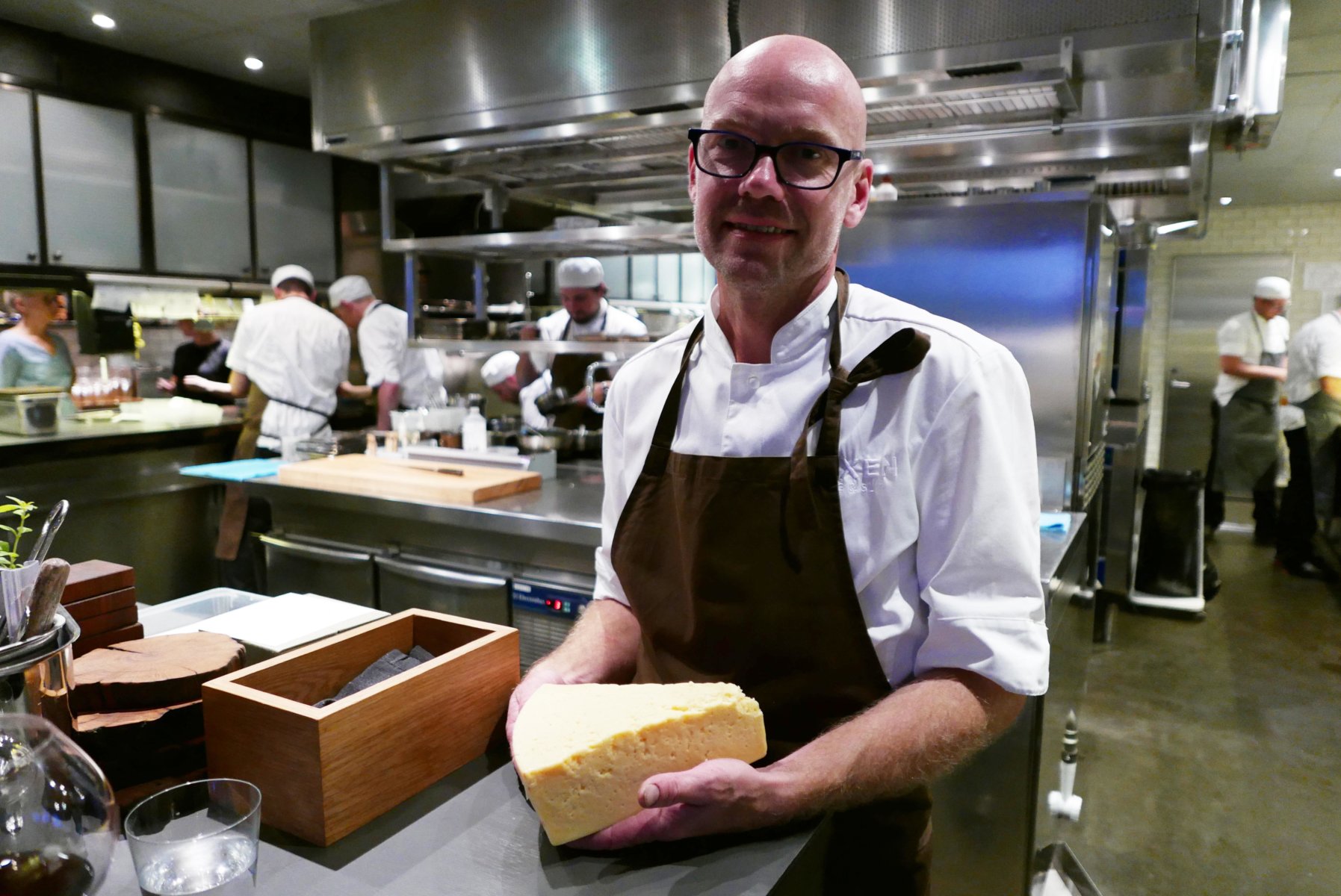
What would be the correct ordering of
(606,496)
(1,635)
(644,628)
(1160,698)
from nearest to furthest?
(1,635)
(644,628)
(606,496)
(1160,698)

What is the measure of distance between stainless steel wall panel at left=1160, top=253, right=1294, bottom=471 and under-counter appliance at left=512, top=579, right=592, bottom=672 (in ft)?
27.6

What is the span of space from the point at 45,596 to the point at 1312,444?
7.32 metres

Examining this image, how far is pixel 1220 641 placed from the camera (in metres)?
4.78

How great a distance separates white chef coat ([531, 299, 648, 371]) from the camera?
4496mm

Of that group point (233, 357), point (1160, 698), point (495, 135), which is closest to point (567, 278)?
point (495, 135)

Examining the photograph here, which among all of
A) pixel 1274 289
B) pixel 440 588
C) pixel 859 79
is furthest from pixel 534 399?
pixel 1274 289

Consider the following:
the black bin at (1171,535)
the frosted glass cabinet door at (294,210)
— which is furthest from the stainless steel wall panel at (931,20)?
the frosted glass cabinet door at (294,210)

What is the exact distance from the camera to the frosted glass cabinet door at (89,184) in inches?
197

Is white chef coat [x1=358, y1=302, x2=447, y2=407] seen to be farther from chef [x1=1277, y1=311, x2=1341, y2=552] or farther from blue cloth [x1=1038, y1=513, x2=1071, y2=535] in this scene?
chef [x1=1277, y1=311, x2=1341, y2=552]

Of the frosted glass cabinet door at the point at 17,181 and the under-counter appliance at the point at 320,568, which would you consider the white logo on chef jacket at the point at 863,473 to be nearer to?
the under-counter appliance at the point at 320,568

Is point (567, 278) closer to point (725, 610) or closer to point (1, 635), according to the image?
point (725, 610)

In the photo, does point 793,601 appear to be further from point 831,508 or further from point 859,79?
point 859,79

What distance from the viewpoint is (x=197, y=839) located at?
0.85 meters

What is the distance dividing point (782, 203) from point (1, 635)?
3.26 ft
